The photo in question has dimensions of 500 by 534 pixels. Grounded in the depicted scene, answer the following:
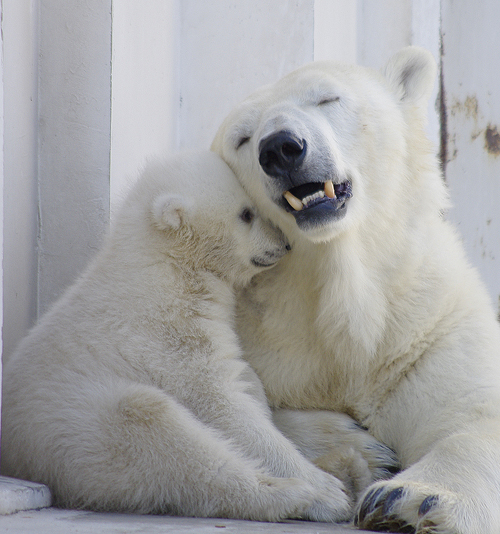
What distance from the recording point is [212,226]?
8.36 feet

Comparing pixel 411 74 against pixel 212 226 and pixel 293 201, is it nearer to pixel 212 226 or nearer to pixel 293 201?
pixel 293 201

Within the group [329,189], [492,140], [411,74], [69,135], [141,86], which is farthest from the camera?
[492,140]

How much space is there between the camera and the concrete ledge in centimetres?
186

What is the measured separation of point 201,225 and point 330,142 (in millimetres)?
520

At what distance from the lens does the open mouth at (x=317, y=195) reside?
2285 millimetres

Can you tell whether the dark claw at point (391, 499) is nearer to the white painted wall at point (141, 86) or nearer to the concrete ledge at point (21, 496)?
the concrete ledge at point (21, 496)

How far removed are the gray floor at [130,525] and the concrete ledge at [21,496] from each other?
2 cm

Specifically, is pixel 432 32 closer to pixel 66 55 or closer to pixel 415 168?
pixel 415 168

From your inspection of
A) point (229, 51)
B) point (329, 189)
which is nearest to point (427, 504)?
point (329, 189)

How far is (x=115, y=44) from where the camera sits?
9.39 ft

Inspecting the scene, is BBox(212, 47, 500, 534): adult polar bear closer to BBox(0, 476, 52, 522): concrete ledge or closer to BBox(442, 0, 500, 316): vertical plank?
BBox(0, 476, 52, 522): concrete ledge

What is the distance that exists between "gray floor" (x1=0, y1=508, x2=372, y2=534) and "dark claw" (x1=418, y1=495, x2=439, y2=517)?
17 cm

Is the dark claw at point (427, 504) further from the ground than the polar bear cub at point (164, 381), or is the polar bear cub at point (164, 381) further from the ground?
the polar bear cub at point (164, 381)

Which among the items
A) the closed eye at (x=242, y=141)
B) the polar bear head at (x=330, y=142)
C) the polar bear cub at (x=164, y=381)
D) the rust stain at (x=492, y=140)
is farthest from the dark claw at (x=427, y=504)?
the rust stain at (x=492, y=140)
